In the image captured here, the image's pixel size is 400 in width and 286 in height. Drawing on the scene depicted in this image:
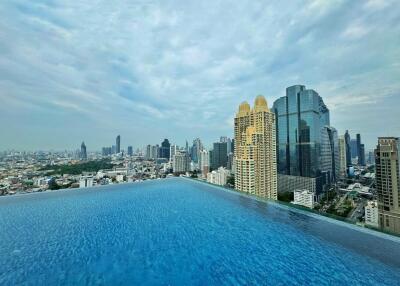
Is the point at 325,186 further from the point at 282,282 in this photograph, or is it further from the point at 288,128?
the point at 282,282

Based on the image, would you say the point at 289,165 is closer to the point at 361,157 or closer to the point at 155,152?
the point at 361,157

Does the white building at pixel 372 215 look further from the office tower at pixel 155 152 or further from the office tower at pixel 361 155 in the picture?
the office tower at pixel 155 152

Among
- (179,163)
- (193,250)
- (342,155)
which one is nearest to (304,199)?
(193,250)

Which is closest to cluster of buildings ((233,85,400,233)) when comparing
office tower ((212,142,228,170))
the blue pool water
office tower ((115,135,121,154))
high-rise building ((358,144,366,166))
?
the blue pool water

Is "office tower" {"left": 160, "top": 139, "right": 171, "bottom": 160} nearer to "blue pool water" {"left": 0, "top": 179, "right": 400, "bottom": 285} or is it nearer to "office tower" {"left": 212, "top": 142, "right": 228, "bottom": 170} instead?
"office tower" {"left": 212, "top": 142, "right": 228, "bottom": 170}

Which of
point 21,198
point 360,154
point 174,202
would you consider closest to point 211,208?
point 174,202

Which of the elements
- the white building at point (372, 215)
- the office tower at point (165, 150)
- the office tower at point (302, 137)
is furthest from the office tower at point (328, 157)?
the office tower at point (165, 150)
